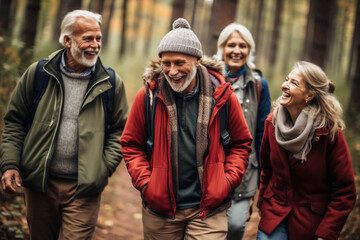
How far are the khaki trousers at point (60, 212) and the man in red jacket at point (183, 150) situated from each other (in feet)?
2.33

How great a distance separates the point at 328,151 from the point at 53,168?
8.47 ft

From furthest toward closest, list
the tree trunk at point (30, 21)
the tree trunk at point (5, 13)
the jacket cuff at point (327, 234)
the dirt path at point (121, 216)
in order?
the tree trunk at point (5, 13), the tree trunk at point (30, 21), the dirt path at point (121, 216), the jacket cuff at point (327, 234)

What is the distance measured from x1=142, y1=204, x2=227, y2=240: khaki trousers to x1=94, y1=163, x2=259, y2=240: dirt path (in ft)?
8.68

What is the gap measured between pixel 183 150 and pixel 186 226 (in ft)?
2.29

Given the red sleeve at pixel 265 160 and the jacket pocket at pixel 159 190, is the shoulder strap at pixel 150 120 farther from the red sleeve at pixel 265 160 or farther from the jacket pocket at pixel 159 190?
the red sleeve at pixel 265 160

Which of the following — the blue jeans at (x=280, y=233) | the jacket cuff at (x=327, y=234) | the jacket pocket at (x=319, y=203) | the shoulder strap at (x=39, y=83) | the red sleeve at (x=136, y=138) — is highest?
the shoulder strap at (x=39, y=83)

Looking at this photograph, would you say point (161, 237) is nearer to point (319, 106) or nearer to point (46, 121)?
point (46, 121)

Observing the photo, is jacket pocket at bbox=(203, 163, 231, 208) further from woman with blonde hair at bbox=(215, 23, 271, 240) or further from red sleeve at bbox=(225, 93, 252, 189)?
woman with blonde hair at bbox=(215, 23, 271, 240)

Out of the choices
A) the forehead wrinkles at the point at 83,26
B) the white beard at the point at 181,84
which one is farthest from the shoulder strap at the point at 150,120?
the forehead wrinkles at the point at 83,26

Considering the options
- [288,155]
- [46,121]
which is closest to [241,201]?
[288,155]

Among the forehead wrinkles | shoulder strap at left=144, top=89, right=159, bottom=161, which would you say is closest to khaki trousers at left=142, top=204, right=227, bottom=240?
shoulder strap at left=144, top=89, right=159, bottom=161

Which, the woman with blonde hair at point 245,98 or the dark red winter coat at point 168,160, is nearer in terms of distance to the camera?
the dark red winter coat at point 168,160

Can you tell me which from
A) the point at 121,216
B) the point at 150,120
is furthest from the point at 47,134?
the point at 121,216

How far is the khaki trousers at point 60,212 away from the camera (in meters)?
3.51
